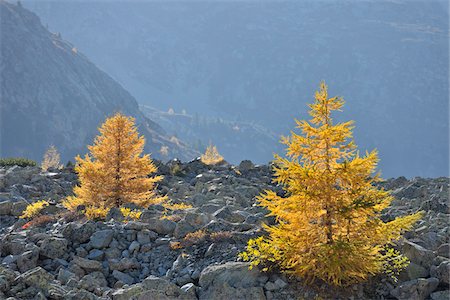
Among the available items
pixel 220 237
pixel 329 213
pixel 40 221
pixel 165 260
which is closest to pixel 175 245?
pixel 165 260

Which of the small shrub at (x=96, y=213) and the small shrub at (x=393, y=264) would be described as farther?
the small shrub at (x=96, y=213)

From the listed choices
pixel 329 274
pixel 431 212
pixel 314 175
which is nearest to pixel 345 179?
pixel 314 175

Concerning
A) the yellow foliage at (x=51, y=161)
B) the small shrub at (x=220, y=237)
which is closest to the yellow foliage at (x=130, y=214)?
the small shrub at (x=220, y=237)

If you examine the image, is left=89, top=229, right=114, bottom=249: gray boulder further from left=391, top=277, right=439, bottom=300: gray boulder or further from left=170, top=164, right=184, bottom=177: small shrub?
left=170, top=164, right=184, bottom=177: small shrub

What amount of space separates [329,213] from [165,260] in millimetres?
5028

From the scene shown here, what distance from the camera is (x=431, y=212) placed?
20.1 meters

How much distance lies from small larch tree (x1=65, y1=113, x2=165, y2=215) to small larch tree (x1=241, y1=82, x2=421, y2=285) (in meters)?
9.53

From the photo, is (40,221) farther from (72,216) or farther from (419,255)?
(419,255)

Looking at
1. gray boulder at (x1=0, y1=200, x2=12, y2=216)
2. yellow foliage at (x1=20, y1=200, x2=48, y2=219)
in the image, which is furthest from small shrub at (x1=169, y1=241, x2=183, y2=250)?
gray boulder at (x1=0, y1=200, x2=12, y2=216)

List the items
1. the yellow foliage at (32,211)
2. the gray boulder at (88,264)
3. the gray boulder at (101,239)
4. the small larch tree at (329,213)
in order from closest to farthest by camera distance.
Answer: the small larch tree at (329,213)
the gray boulder at (88,264)
the gray boulder at (101,239)
the yellow foliage at (32,211)

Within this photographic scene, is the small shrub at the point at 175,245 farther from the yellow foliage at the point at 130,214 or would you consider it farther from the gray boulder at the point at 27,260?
the gray boulder at the point at 27,260

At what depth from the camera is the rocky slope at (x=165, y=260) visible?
10641 mm

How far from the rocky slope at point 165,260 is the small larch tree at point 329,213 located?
514mm

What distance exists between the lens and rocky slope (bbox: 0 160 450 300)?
10.6 m
